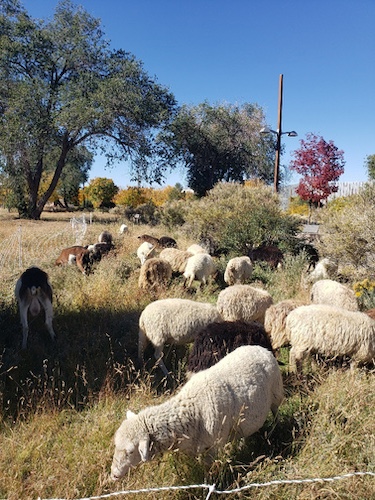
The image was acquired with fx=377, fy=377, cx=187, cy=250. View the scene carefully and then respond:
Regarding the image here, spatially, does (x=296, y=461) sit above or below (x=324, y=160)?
below

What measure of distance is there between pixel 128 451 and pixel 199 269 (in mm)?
5824

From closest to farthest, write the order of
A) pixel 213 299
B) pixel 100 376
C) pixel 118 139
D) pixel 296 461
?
pixel 296 461
pixel 100 376
pixel 213 299
pixel 118 139

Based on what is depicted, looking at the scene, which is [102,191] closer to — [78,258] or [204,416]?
[78,258]

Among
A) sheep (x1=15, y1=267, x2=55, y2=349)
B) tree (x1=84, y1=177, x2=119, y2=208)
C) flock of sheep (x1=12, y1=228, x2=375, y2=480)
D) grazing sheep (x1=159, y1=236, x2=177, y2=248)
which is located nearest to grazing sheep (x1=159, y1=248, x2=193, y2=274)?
flock of sheep (x1=12, y1=228, x2=375, y2=480)

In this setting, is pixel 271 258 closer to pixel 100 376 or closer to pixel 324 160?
pixel 100 376

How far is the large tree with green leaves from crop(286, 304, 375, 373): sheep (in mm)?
18775

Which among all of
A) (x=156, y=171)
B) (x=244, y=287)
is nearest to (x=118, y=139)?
(x=156, y=171)

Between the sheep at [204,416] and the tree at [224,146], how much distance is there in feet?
83.8

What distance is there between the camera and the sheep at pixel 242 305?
18.8 feet

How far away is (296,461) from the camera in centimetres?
308

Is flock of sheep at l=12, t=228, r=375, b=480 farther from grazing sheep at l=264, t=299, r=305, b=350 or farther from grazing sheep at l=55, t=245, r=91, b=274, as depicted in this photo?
grazing sheep at l=55, t=245, r=91, b=274

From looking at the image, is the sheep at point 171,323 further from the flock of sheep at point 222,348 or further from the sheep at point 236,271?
the sheep at point 236,271

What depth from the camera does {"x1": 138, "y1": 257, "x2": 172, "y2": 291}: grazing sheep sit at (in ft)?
25.3

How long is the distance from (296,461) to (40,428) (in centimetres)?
227
